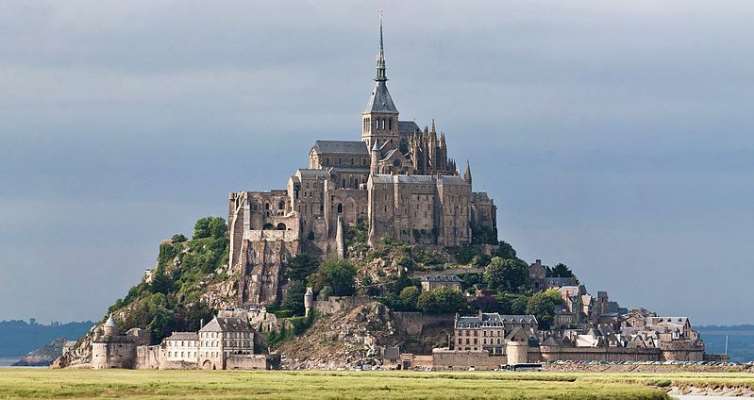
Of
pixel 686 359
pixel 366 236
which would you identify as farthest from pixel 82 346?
pixel 686 359

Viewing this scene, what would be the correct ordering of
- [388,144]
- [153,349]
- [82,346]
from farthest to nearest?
1. [388,144]
2. [82,346]
3. [153,349]

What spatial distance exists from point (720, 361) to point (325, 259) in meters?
34.6

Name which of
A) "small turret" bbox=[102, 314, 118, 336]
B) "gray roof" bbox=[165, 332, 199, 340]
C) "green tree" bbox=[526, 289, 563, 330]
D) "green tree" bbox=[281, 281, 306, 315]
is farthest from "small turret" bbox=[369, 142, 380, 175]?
"small turret" bbox=[102, 314, 118, 336]

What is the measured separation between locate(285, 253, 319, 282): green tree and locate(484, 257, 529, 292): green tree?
14.9 meters

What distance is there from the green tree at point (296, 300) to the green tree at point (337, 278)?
1265 mm

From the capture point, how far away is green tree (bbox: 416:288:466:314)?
178875 millimetres

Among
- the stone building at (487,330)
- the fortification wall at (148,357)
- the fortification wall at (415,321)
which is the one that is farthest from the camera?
the fortification wall at (415,321)

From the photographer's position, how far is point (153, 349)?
173250mm

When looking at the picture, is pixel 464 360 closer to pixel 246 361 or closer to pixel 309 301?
pixel 309 301

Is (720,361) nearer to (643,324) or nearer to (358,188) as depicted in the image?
(643,324)

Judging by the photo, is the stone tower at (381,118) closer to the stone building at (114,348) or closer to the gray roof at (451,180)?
the gray roof at (451,180)

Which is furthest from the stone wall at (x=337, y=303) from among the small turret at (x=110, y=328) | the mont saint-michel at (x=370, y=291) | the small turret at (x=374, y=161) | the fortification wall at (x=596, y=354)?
the small turret at (x=110, y=328)

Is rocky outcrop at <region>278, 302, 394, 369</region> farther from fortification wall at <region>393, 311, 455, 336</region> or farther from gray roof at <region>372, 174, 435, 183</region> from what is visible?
gray roof at <region>372, 174, 435, 183</region>

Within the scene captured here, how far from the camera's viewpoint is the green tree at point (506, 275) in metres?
185
